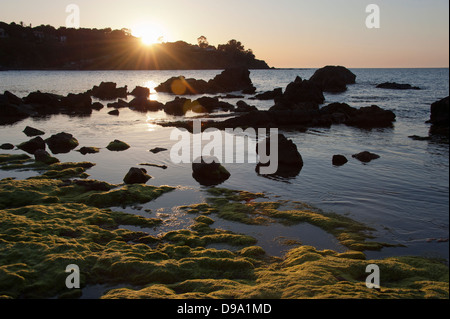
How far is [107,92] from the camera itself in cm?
10550

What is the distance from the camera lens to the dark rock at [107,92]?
344 feet

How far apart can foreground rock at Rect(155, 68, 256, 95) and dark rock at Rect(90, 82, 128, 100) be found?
23.3m

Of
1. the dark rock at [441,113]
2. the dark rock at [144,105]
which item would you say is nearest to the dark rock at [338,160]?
the dark rock at [441,113]

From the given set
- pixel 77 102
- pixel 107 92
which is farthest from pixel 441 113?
pixel 107 92

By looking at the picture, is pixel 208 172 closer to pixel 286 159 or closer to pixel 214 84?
pixel 286 159

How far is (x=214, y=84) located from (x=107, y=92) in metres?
39.1

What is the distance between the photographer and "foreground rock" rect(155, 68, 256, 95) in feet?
416

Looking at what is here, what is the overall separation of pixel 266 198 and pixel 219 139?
909 inches

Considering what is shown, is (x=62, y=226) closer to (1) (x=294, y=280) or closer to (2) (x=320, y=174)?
(1) (x=294, y=280)

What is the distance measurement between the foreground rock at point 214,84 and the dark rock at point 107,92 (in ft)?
76.3

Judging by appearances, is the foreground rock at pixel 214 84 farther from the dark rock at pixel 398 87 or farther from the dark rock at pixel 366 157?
the dark rock at pixel 366 157

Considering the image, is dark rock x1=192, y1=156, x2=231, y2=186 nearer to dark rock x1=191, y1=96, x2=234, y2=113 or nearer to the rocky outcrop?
the rocky outcrop

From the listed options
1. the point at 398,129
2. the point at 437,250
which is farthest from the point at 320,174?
the point at 398,129

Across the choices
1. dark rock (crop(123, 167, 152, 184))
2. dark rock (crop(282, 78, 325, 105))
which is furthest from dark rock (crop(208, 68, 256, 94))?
dark rock (crop(123, 167, 152, 184))
